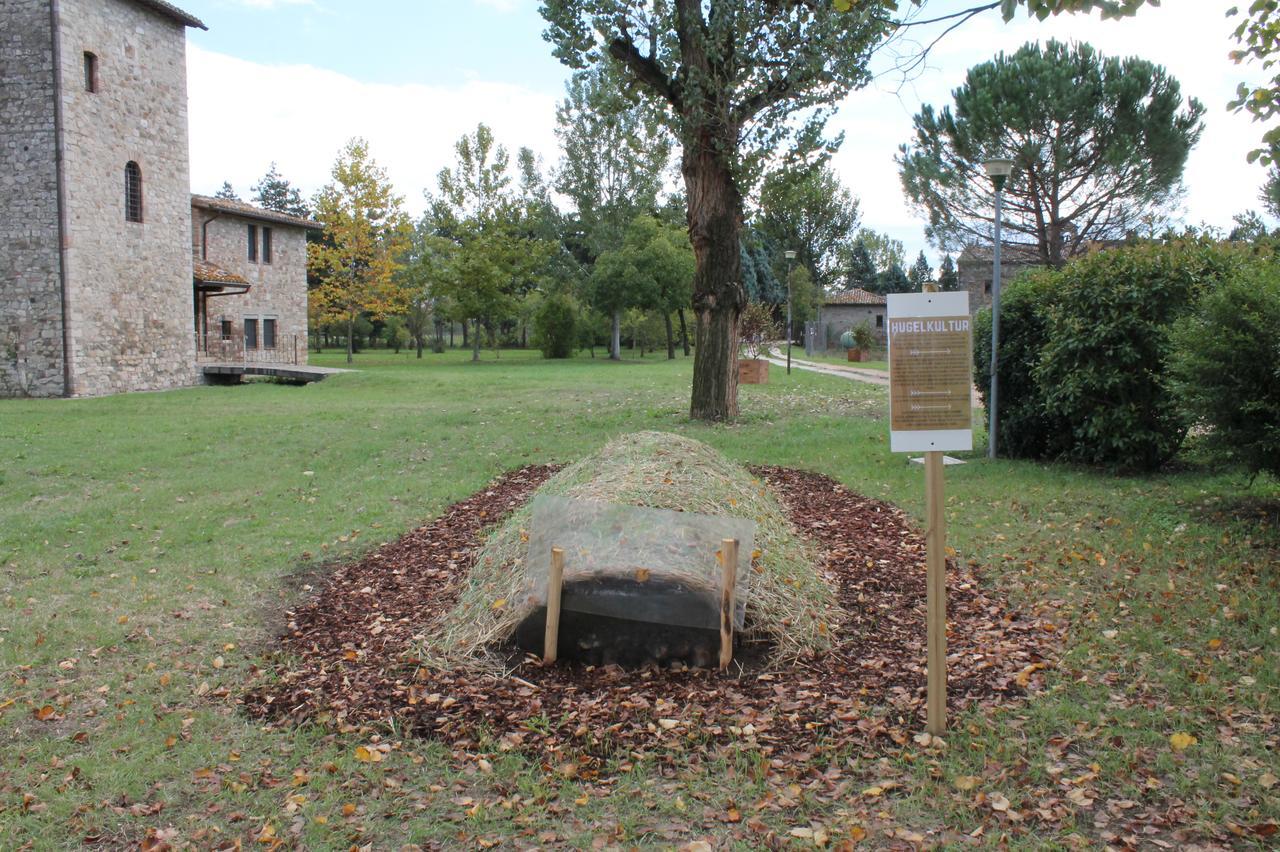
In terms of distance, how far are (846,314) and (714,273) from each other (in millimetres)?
47311

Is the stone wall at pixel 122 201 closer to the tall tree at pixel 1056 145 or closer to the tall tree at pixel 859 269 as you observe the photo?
the tall tree at pixel 1056 145

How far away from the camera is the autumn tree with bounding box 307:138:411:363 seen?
1603 inches

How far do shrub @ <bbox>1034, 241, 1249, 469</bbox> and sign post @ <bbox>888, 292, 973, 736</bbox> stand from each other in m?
6.35

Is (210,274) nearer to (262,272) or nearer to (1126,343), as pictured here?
(262,272)

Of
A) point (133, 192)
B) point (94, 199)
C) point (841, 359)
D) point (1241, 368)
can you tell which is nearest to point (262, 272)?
point (133, 192)

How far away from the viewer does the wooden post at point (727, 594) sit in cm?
478

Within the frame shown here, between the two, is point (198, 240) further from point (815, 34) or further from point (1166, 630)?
point (1166, 630)

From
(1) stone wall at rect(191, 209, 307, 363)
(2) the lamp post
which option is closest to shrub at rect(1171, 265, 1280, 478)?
(2) the lamp post

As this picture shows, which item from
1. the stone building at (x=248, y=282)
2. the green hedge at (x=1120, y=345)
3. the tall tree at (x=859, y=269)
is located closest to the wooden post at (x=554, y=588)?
the green hedge at (x=1120, y=345)

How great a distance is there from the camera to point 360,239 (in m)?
41.1

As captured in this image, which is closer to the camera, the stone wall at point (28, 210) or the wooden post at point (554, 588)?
the wooden post at point (554, 588)

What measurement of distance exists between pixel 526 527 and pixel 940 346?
10.6ft

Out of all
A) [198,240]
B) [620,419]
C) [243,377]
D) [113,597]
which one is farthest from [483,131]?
[113,597]

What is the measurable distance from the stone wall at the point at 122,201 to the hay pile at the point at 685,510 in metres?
21.4
